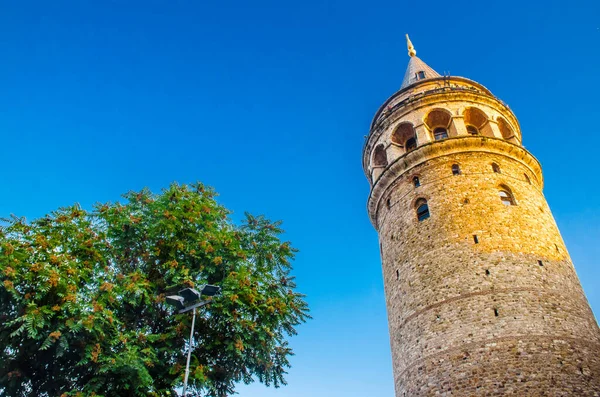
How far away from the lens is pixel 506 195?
19.2m

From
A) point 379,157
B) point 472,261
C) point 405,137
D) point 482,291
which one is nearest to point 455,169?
point 405,137

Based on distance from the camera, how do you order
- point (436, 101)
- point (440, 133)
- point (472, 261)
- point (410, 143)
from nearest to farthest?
point (472, 261)
point (436, 101)
point (440, 133)
point (410, 143)

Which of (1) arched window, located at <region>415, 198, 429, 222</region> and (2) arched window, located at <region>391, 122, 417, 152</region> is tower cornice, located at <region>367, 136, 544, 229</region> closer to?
(1) arched window, located at <region>415, 198, 429, 222</region>

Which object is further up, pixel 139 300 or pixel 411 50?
pixel 411 50

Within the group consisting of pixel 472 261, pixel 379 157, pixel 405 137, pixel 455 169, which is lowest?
pixel 472 261

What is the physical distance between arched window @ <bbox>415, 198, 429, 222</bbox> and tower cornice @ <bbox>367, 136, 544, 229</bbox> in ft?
6.19

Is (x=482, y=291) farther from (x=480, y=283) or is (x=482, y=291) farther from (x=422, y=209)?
(x=422, y=209)

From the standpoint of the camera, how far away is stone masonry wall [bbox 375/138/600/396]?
14.3 meters

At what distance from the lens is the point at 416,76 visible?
88.1 ft

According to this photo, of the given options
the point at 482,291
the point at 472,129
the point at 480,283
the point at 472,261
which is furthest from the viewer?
the point at 472,129

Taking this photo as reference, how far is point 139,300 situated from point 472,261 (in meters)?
11.2

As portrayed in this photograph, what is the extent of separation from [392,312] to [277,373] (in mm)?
6111

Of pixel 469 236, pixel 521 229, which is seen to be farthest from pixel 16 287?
pixel 521 229

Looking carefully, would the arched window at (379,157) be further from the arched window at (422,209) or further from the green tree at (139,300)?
the green tree at (139,300)
